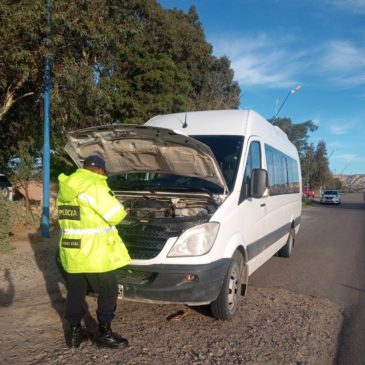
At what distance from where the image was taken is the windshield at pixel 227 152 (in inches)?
208

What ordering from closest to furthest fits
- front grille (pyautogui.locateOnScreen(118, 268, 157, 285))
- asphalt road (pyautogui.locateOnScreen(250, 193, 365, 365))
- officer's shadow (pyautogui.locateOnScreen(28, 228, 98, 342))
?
Result: front grille (pyautogui.locateOnScreen(118, 268, 157, 285))
asphalt road (pyautogui.locateOnScreen(250, 193, 365, 365))
officer's shadow (pyautogui.locateOnScreen(28, 228, 98, 342))

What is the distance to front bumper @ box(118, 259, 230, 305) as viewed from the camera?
13.9ft

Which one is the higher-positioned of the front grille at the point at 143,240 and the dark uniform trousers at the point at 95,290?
the front grille at the point at 143,240

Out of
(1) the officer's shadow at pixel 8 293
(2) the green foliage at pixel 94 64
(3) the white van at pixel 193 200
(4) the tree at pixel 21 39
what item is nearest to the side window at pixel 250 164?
(3) the white van at pixel 193 200

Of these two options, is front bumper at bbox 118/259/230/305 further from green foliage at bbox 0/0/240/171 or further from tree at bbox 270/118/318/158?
tree at bbox 270/118/318/158

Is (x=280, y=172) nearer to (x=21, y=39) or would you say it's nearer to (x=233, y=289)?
(x=233, y=289)

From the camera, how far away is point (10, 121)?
540 inches

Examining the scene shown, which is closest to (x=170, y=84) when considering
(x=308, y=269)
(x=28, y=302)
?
(x=308, y=269)

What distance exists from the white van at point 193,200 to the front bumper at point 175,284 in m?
0.01

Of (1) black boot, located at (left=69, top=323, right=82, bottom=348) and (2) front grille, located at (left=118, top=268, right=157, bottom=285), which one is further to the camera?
(2) front grille, located at (left=118, top=268, right=157, bottom=285)

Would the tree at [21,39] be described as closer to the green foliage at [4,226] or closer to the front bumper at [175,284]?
the green foliage at [4,226]

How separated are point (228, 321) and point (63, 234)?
2197mm

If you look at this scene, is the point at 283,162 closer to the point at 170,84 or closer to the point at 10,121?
the point at 10,121

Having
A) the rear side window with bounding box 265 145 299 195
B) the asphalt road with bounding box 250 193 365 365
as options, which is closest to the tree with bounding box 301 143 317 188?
the asphalt road with bounding box 250 193 365 365
